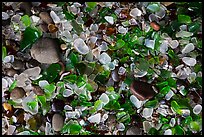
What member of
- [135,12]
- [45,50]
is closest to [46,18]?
[45,50]

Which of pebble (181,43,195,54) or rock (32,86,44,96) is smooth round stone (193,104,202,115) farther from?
rock (32,86,44,96)

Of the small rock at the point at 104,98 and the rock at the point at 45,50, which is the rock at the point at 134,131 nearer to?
the small rock at the point at 104,98

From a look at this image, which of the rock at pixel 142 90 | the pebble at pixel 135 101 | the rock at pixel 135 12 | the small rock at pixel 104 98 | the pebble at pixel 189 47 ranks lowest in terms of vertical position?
the pebble at pixel 135 101

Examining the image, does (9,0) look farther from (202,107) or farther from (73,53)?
(202,107)

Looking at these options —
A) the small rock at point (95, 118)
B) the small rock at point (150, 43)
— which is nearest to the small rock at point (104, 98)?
the small rock at point (95, 118)

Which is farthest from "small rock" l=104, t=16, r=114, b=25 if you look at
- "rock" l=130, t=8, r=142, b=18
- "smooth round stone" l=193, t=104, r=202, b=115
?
"smooth round stone" l=193, t=104, r=202, b=115

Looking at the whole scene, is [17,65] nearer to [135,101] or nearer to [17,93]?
[17,93]

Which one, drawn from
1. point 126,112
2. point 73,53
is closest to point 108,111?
point 126,112
